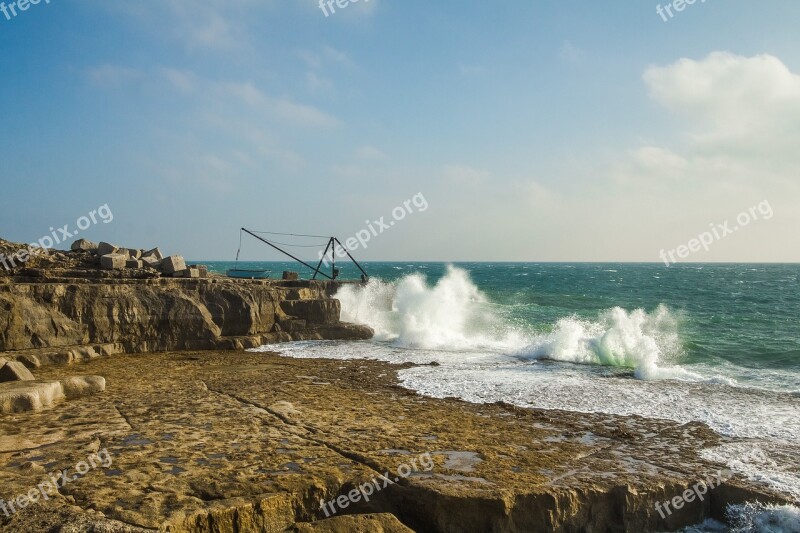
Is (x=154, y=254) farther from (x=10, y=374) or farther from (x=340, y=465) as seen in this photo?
(x=340, y=465)

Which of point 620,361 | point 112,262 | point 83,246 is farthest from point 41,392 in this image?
point 620,361

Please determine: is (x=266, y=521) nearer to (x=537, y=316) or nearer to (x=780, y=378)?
(x=780, y=378)

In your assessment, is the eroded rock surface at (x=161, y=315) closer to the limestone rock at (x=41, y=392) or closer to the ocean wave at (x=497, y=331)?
the ocean wave at (x=497, y=331)

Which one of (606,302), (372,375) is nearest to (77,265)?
(372,375)

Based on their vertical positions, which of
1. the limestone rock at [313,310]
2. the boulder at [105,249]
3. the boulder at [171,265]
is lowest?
the limestone rock at [313,310]

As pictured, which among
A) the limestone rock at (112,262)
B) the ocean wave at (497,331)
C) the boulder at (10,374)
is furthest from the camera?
the ocean wave at (497,331)

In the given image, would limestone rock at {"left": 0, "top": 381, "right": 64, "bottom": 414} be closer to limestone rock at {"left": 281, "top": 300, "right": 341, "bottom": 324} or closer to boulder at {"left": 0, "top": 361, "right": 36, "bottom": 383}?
boulder at {"left": 0, "top": 361, "right": 36, "bottom": 383}

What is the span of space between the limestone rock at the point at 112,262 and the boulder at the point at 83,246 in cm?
255

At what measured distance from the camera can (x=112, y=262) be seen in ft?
53.8

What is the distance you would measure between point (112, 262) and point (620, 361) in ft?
50.0

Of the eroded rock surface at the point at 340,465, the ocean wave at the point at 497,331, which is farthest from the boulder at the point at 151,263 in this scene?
the eroded rock surface at the point at 340,465

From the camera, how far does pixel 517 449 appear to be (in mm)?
7148

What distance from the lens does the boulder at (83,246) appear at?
18.6 metres

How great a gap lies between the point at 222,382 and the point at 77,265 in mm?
Result: 8635
